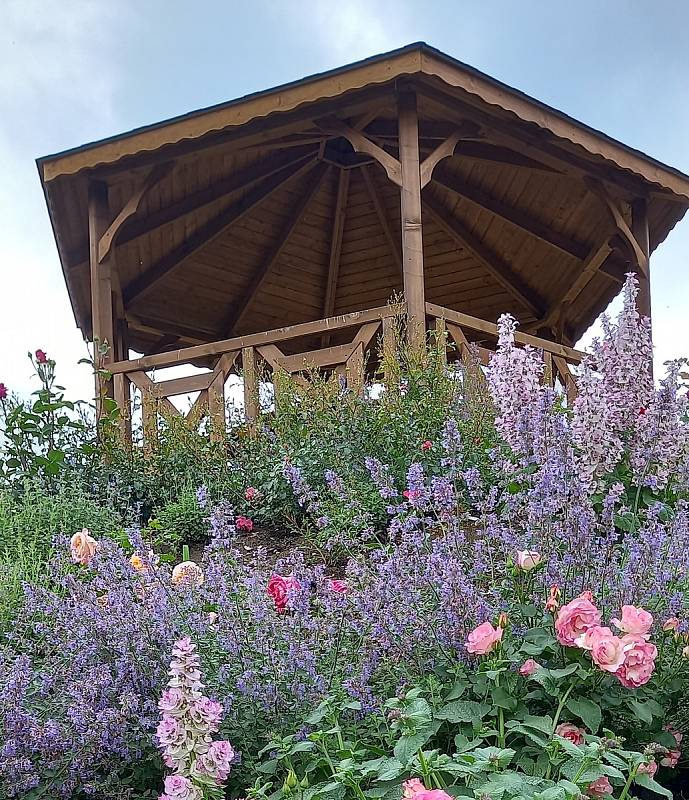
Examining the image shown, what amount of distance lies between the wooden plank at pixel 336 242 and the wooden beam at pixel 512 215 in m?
1.09

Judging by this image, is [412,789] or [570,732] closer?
[412,789]

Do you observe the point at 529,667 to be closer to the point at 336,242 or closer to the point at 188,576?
the point at 188,576

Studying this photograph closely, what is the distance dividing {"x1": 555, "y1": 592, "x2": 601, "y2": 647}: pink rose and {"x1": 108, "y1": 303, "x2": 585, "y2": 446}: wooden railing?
350 cm

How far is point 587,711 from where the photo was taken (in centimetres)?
203

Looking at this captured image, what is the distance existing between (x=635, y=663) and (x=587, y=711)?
0.15 metres

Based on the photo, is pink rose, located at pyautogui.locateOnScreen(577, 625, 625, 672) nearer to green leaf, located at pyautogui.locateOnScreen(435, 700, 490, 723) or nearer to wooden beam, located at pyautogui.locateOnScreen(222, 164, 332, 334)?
green leaf, located at pyautogui.locateOnScreen(435, 700, 490, 723)

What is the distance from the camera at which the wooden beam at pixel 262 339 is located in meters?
6.25

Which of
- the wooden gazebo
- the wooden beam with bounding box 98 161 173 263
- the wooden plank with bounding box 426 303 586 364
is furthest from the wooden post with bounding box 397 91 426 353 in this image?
the wooden beam with bounding box 98 161 173 263

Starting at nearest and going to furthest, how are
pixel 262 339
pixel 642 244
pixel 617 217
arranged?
pixel 262 339 → pixel 617 217 → pixel 642 244

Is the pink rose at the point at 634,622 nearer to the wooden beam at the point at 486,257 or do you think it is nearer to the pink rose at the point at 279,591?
the pink rose at the point at 279,591

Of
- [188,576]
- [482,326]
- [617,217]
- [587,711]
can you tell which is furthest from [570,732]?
[617,217]

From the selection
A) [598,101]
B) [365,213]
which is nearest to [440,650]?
[365,213]

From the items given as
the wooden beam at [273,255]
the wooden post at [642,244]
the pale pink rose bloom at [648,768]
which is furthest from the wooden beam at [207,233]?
the pale pink rose bloom at [648,768]

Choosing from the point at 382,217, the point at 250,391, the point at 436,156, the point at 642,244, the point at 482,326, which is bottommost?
the point at 250,391
